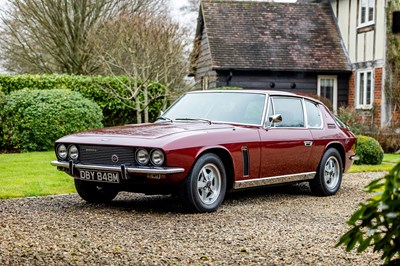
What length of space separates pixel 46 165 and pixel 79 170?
521 cm

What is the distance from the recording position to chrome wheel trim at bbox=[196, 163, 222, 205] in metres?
7.82

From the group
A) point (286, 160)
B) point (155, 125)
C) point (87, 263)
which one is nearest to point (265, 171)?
point (286, 160)

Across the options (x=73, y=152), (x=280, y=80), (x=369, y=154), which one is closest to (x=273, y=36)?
(x=280, y=80)

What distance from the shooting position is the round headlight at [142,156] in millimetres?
7453

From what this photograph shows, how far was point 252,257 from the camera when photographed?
5.61 metres

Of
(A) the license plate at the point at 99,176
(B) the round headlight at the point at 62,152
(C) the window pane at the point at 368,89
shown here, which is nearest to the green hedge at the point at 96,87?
(C) the window pane at the point at 368,89

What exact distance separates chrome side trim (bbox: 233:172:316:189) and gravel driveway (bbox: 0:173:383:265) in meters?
0.29

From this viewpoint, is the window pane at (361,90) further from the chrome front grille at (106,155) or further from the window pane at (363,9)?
the chrome front grille at (106,155)

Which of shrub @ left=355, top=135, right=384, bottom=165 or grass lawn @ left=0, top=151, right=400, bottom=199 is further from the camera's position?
shrub @ left=355, top=135, right=384, bottom=165

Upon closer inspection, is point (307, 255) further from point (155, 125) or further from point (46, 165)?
point (46, 165)

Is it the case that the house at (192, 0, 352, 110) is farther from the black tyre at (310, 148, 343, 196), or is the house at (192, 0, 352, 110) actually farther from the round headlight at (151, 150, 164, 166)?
the round headlight at (151, 150, 164, 166)

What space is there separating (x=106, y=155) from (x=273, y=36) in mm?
19238

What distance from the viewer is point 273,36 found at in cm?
2611

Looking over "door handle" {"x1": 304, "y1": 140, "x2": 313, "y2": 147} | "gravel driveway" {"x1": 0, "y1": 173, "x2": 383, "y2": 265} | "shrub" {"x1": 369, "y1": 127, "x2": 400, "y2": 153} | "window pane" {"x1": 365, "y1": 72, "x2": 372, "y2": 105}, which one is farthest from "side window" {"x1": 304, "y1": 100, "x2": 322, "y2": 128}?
"window pane" {"x1": 365, "y1": 72, "x2": 372, "y2": 105}
